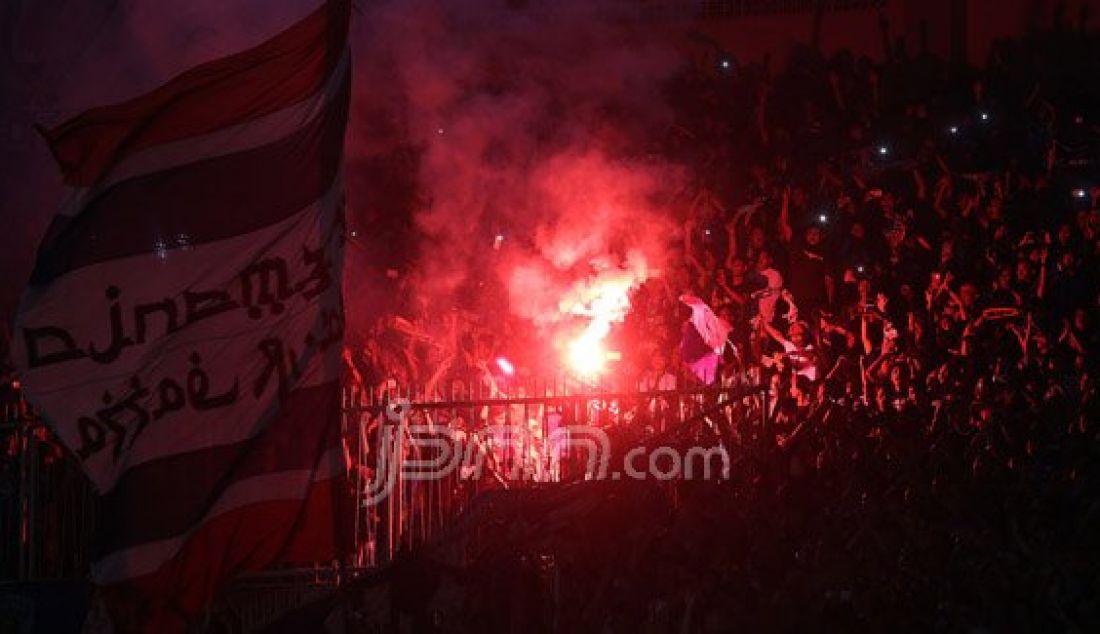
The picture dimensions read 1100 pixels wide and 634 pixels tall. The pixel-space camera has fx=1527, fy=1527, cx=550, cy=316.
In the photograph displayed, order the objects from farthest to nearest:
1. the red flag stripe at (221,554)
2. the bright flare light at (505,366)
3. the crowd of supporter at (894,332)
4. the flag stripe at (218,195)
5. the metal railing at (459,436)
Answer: the bright flare light at (505,366) → the metal railing at (459,436) → the crowd of supporter at (894,332) → the flag stripe at (218,195) → the red flag stripe at (221,554)

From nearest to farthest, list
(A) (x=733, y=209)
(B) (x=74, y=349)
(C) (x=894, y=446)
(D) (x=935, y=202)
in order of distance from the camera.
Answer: (B) (x=74, y=349)
(C) (x=894, y=446)
(D) (x=935, y=202)
(A) (x=733, y=209)

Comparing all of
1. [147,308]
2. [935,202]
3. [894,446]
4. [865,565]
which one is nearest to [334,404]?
[147,308]

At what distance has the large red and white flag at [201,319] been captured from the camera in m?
5.63

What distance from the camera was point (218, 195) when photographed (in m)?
5.88

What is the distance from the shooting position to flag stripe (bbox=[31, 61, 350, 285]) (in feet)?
19.2

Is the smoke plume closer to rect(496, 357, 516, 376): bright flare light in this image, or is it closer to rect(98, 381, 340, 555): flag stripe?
rect(496, 357, 516, 376): bright flare light

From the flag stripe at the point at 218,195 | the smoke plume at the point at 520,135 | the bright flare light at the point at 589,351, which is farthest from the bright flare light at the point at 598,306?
the flag stripe at the point at 218,195

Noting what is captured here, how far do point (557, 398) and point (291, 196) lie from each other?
12.1 feet

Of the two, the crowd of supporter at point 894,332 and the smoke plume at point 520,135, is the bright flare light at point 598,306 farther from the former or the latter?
the crowd of supporter at point 894,332

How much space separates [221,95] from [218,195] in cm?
40

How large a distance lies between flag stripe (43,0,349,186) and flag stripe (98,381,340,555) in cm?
113

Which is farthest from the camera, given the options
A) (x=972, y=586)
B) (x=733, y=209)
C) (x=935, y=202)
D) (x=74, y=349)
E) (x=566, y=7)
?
(x=566, y=7)

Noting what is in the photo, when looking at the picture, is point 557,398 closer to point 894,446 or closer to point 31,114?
point 894,446

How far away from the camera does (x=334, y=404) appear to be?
579cm
